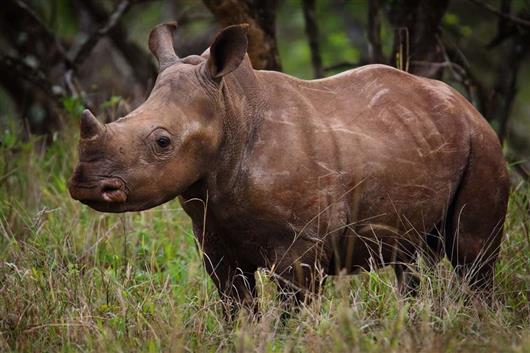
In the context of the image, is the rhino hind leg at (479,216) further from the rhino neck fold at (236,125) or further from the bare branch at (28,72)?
the bare branch at (28,72)

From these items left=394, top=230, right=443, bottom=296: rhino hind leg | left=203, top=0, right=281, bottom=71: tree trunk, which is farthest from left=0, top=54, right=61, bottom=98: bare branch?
left=394, top=230, right=443, bottom=296: rhino hind leg

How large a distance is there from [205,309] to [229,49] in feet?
4.46

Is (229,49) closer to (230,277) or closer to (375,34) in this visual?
(230,277)

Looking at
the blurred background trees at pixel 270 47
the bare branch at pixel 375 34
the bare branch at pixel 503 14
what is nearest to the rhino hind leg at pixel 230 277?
the blurred background trees at pixel 270 47

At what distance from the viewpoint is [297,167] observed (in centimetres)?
507

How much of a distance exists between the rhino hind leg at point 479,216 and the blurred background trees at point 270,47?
4.46 feet

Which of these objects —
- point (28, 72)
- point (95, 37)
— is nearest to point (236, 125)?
point (28, 72)

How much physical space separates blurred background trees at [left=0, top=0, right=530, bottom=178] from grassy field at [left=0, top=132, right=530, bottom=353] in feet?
5.38

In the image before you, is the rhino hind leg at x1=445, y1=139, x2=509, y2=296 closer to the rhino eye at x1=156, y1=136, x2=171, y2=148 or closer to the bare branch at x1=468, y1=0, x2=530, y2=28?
the rhino eye at x1=156, y1=136, x2=171, y2=148

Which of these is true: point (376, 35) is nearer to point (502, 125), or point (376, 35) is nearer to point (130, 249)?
point (502, 125)

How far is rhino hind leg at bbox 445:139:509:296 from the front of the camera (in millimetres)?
5691

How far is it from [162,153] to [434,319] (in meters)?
1.56

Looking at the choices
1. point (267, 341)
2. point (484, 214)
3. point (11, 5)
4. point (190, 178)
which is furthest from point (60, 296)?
point (11, 5)

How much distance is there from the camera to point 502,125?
339 inches
